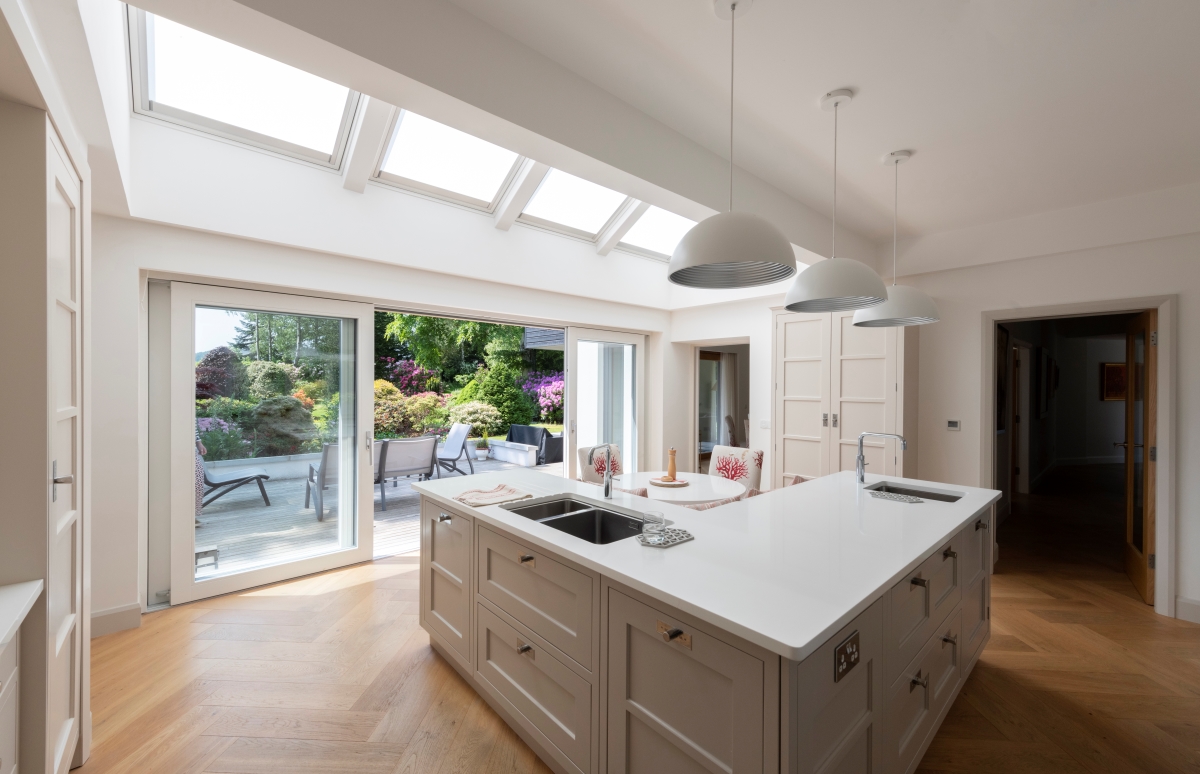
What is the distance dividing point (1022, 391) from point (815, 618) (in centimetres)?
683

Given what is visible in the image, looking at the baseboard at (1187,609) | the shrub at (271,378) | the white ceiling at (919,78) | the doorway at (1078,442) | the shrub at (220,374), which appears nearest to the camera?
the white ceiling at (919,78)

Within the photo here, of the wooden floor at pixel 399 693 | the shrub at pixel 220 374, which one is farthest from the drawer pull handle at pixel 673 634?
the shrub at pixel 220 374

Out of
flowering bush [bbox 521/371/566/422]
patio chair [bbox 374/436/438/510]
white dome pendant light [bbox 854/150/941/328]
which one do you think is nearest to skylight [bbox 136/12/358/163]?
white dome pendant light [bbox 854/150/941/328]

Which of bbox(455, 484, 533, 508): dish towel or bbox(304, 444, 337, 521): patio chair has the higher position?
bbox(455, 484, 533, 508): dish towel

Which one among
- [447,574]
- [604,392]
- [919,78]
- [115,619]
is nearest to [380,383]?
[604,392]

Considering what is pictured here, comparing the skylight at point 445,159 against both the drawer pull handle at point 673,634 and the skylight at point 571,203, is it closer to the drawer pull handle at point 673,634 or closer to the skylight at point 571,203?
the skylight at point 571,203

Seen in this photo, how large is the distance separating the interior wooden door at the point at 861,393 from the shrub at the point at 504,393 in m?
7.27

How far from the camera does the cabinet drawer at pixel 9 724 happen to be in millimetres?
1176

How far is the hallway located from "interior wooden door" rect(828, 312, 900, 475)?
1182 mm

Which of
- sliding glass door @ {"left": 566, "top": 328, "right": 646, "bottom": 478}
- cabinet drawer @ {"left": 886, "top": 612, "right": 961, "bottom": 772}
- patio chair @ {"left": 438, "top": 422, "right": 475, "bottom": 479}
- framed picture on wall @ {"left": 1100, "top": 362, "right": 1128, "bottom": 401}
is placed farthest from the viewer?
framed picture on wall @ {"left": 1100, "top": 362, "right": 1128, "bottom": 401}

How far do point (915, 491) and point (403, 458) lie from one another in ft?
15.9

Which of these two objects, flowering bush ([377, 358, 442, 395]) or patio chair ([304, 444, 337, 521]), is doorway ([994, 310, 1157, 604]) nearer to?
patio chair ([304, 444, 337, 521])

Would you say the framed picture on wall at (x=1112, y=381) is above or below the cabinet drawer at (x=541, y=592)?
above

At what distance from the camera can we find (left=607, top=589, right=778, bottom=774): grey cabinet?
1.14 metres
